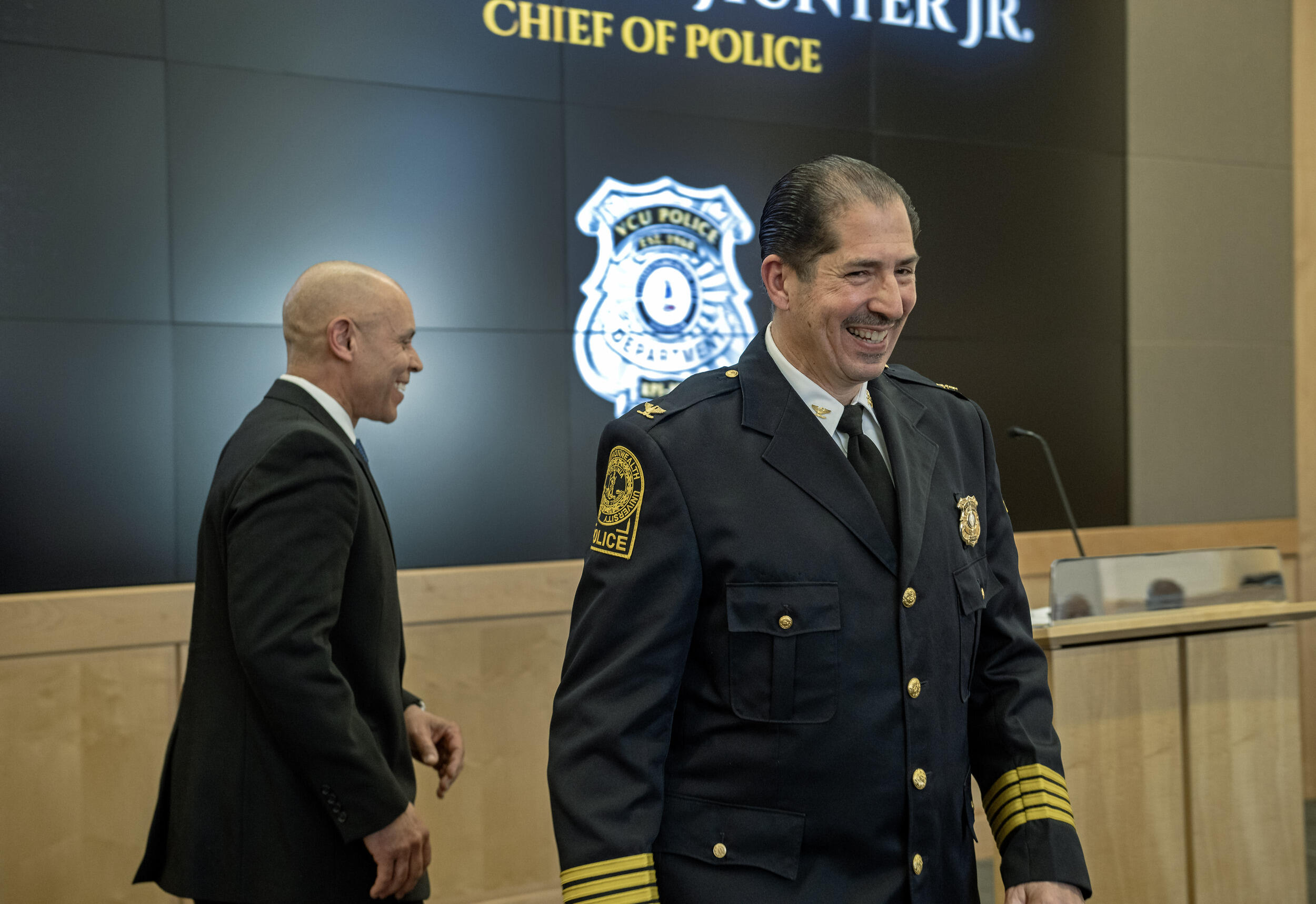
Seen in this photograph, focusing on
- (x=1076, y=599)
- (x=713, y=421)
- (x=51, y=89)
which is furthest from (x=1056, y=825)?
(x=51, y=89)

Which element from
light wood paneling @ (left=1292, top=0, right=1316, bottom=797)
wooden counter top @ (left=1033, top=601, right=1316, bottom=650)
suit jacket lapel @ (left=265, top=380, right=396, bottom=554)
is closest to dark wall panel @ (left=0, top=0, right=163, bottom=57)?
suit jacket lapel @ (left=265, top=380, right=396, bottom=554)

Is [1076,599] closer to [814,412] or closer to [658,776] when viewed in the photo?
[814,412]

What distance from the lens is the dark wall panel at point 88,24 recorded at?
110 inches

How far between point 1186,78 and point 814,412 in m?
3.93

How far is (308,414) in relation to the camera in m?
1.82

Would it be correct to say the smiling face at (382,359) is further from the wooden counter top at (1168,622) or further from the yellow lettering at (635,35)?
the yellow lettering at (635,35)

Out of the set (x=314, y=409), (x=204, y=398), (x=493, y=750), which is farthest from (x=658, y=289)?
(x=314, y=409)

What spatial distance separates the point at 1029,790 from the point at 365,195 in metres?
2.57

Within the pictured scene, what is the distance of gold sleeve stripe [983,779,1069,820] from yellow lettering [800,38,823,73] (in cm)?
301

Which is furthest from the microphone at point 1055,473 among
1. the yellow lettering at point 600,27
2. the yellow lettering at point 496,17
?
the yellow lettering at point 496,17

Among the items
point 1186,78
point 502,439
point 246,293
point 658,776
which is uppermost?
point 1186,78

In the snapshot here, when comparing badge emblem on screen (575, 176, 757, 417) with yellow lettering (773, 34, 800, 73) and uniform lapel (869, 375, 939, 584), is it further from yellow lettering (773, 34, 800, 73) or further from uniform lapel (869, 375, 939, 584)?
uniform lapel (869, 375, 939, 584)

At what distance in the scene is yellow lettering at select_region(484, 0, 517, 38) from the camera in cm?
334

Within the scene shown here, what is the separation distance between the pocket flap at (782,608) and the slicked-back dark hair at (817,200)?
0.39 metres
